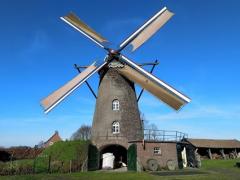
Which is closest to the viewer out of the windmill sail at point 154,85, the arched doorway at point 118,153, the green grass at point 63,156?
the windmill sail at point 154,85

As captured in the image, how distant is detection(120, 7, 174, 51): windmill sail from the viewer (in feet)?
90.6

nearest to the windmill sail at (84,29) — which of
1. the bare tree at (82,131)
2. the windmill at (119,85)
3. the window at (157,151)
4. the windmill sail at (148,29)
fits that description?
the windmill at (119,85)

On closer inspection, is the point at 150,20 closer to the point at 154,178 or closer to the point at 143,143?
the point at 143,143

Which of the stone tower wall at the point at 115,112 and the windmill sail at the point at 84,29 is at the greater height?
the windmill sail at the point at 84,29

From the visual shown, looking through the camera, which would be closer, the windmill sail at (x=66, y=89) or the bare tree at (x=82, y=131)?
the windmill sail at (x=66, y=89)

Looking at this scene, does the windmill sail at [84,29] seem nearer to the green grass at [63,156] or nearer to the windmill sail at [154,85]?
Result: the windmill sail at [154,85]

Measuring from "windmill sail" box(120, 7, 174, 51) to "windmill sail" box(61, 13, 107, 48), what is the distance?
2252 mm

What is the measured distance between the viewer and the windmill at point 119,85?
1005 inches

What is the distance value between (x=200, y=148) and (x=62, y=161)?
103 feet

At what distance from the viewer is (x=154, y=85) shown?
25.4 metres

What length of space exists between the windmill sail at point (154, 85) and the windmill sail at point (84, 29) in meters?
2.93

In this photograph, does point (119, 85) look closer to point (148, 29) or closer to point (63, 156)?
point (148, 29)

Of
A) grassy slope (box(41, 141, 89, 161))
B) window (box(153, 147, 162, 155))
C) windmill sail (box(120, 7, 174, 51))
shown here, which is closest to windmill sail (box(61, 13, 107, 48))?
windmill sail (box(120, 7, 174, 51))

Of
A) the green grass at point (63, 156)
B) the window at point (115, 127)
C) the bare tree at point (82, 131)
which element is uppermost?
the bare tree at point (82, 131)
